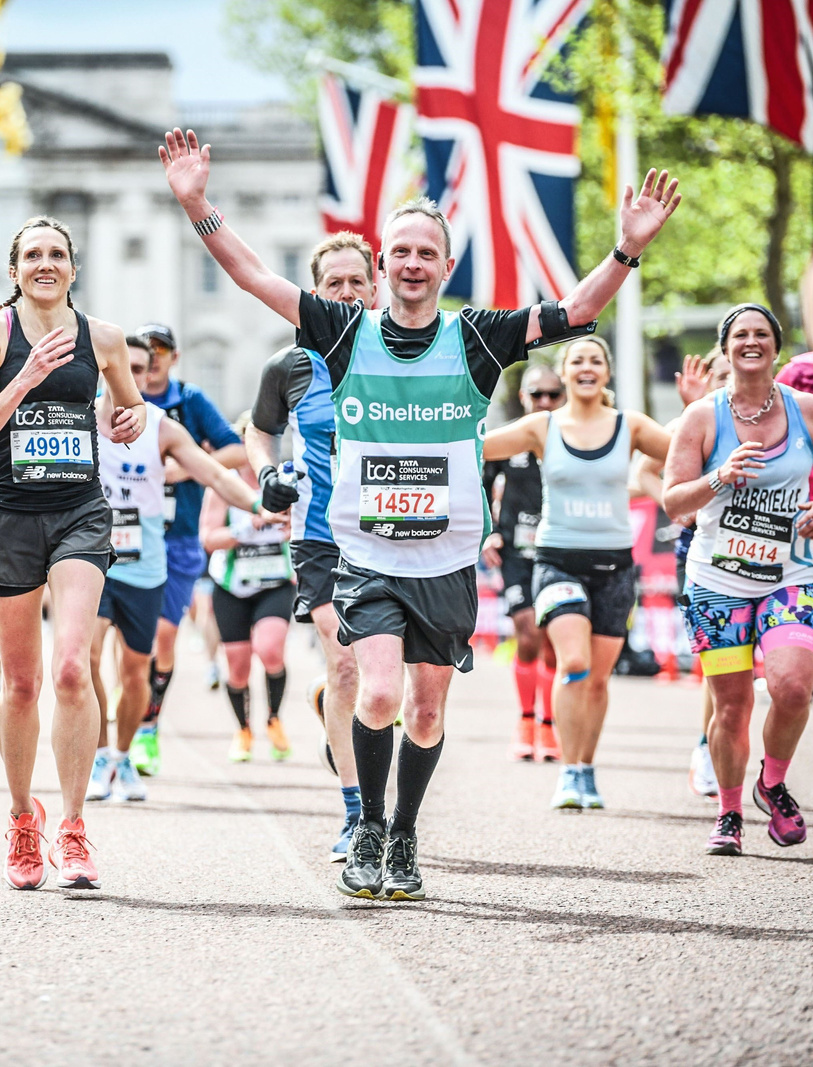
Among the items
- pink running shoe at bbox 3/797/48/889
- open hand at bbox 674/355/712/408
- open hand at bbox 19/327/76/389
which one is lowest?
pink running shoe at bbox 3/797/48/889

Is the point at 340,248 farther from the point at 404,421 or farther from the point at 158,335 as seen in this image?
the point at 158,335

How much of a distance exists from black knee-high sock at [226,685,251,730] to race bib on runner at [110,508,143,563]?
92.5 inches

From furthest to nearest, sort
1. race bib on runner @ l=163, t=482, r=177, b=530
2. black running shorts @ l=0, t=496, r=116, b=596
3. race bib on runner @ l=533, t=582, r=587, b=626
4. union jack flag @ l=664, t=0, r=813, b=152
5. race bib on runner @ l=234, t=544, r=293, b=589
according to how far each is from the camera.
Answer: union jack flag @ l=664, t=0, r=813, b=152
race bib on runner @ l=234, t=544, r=293, b=589
race bib on runner @ l=163, t=482, r=177, b=530
race bib on runner @ l=533, t=582, r=587, b=626
black running shorts @ l=0, t=496, r=116, b=596

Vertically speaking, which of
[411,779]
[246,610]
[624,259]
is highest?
[624,259]

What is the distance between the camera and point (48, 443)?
19.5 ft

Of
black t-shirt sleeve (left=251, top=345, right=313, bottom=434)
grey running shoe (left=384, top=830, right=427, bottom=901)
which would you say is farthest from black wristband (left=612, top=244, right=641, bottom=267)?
grey running shoe (left=384, top=830, right=427, bottom=901)

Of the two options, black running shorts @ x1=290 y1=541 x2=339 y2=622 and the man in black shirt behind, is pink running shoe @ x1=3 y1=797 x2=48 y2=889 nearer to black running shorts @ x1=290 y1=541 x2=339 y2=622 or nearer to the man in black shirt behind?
the man in black shirt behind

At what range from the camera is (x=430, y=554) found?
563cm

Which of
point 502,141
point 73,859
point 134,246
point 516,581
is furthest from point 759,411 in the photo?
point 134,246

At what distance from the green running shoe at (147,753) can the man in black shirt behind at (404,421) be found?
445 cm

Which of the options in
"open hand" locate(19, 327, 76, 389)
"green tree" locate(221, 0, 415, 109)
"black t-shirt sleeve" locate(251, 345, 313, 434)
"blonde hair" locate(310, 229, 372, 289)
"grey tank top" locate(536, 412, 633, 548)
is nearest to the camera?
"open hand" locate(19, 327, 76, 389)

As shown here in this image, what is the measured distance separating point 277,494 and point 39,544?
3.04 ft

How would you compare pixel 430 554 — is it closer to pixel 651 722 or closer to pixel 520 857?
pixel 520 857

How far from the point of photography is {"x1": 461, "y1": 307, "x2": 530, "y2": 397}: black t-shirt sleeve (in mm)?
5570
